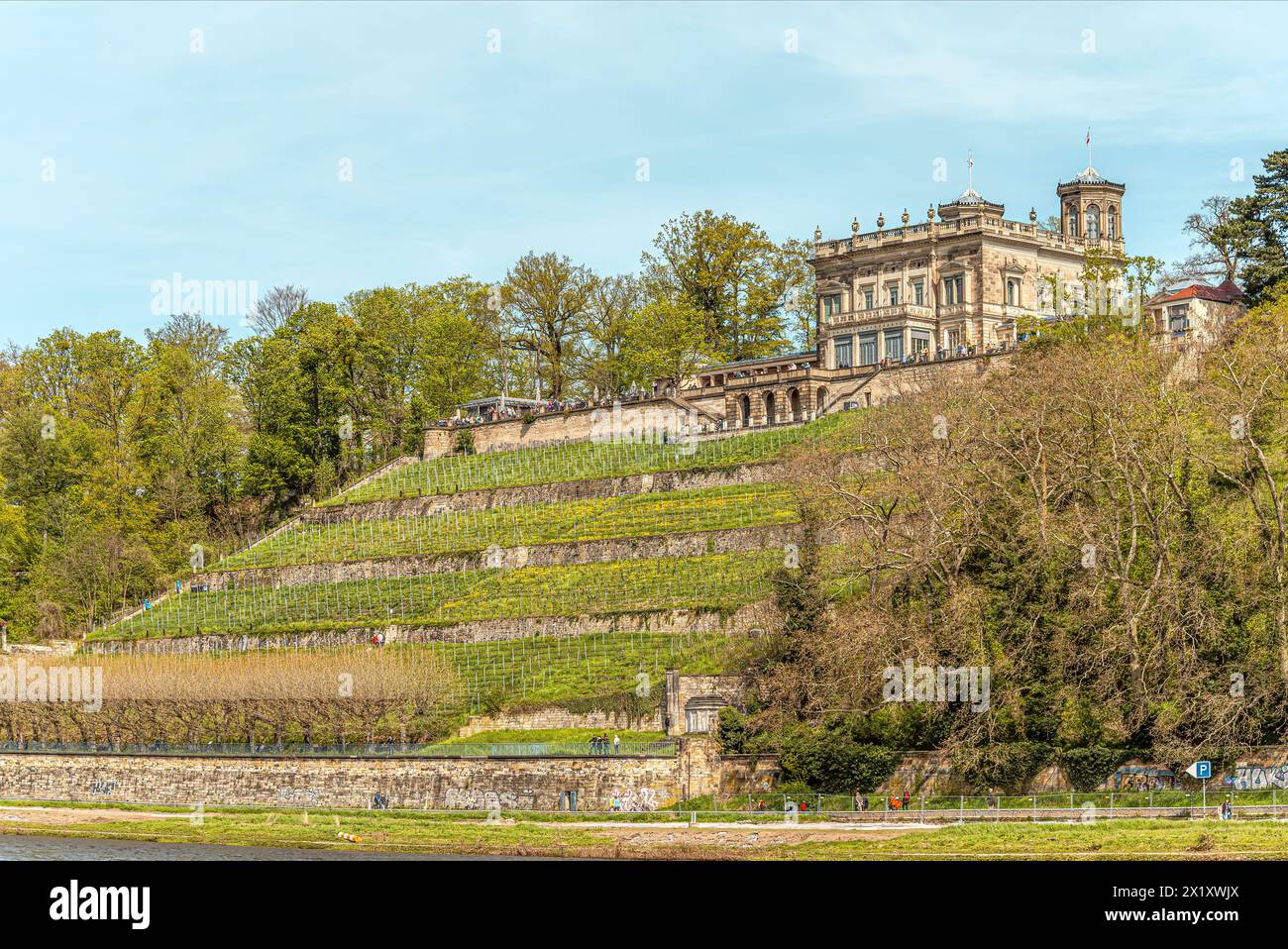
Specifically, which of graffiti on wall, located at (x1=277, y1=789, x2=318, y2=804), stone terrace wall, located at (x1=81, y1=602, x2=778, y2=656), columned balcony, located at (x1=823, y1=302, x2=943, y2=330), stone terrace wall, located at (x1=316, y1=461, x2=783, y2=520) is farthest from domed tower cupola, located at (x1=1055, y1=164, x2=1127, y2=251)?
graffiti on wall, located at (x1=277, y1=789, x2=318, y2=804)

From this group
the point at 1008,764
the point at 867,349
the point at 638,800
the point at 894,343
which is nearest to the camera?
the point at 1008,764

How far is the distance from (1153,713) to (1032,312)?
48300 millimetres

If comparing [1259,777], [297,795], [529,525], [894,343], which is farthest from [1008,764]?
[894,343]

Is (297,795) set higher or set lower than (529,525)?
lower

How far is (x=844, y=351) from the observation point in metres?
99.9

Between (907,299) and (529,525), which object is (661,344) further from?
(529,525)

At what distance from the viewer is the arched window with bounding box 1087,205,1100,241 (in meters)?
108

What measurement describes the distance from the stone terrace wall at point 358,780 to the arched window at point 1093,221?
192 feet

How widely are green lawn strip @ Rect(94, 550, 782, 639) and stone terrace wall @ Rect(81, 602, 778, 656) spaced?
51 cm

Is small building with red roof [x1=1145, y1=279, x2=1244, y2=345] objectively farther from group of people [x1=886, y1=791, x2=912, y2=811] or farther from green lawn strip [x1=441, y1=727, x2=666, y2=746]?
group of people [x1=886, y1=791, x2=912, y2=811]

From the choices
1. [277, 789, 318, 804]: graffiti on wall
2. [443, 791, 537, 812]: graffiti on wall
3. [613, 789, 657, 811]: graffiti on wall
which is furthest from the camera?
[277, 789, 318, 804]: graffiti on wall

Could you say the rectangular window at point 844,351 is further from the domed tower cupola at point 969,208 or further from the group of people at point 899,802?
the group of people at point 899,802

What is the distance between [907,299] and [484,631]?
114 ft

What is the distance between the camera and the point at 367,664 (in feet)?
229
